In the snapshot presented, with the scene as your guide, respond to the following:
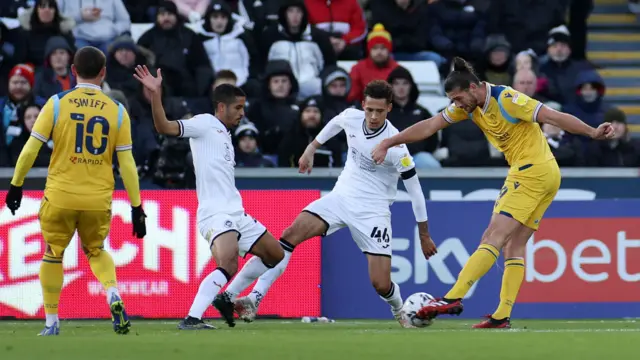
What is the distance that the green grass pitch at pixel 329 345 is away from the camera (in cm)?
754

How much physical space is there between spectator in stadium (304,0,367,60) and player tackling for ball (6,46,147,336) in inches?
326

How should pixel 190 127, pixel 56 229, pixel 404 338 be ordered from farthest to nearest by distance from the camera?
pixel 190 127
pixel 56 229
pixel 404 338

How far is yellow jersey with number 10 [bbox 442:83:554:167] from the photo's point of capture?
1026cm

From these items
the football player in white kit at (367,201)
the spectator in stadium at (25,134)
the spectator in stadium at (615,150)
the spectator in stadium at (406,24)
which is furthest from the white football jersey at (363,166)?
the spectator in stadium at (406,24)

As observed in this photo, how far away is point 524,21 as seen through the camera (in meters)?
18.1

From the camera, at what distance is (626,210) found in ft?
43.7

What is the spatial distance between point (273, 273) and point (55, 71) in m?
5.79

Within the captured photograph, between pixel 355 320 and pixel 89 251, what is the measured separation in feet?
13.7

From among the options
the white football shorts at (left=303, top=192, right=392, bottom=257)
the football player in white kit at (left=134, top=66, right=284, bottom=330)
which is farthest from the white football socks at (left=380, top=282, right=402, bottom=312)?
the football player in white kit at (left=134, top=66, right=284, bottom=330)

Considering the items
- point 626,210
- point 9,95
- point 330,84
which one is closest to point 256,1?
point 330,84

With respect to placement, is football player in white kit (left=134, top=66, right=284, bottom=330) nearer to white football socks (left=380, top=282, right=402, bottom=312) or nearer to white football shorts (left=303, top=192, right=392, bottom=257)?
white football shorts (left=303, top=192, right=392, bottom=257)

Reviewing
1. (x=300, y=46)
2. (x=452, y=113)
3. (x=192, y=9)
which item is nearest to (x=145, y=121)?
(x=300, y=46)

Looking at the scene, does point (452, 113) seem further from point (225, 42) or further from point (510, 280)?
point (225, 42)

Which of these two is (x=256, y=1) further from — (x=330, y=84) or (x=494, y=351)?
(x=494, y=351)
